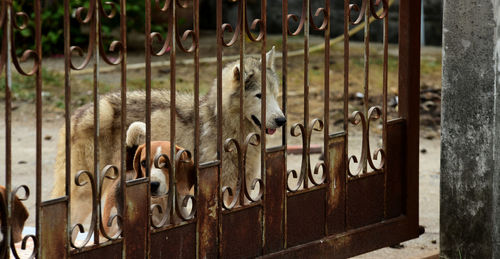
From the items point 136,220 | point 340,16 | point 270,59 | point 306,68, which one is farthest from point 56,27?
point 136,220

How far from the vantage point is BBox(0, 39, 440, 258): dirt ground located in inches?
262

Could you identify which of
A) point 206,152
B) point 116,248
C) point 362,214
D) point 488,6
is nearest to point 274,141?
point 206,152

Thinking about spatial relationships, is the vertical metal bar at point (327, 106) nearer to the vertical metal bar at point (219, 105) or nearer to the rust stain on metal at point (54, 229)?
the vertical metal bar at point (219, 105)

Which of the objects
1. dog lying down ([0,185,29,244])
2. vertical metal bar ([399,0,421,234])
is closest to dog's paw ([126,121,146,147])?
dog lying down ([0,185,29,244])

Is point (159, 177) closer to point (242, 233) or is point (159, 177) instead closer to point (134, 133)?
point (242, 233)

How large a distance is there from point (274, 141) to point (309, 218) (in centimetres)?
463

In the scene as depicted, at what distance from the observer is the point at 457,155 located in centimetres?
479

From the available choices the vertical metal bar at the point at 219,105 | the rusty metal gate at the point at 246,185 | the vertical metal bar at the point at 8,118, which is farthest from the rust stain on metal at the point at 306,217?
the vertical metal bar at the point at 8,118

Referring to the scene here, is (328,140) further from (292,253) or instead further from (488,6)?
(488,6)

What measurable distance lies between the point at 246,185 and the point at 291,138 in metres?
5.20

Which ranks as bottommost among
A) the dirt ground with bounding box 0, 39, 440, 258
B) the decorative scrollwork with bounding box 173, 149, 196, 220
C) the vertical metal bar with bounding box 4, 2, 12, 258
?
the dirt ground with bounding box 0, 39, 440, 258

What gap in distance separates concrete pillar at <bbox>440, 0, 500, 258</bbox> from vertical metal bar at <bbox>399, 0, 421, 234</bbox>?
11.6 inches

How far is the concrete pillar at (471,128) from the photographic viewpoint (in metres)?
4.60

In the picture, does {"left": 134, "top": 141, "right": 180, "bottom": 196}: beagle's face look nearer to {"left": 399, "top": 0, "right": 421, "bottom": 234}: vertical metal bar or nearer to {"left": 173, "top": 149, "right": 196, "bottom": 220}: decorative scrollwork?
{"left": 173, "top": 149, "right": 196, "bottom": 220}: decorative scrollwork
